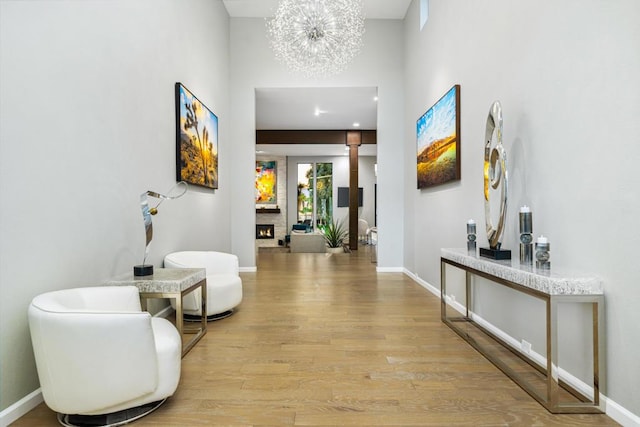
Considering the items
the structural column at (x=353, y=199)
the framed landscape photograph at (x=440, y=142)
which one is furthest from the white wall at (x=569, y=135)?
the structural column at (x=353, y=199)

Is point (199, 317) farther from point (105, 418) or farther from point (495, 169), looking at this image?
point (495, 169)

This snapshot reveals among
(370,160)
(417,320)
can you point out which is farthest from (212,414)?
(370,160)

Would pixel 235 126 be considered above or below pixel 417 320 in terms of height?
above

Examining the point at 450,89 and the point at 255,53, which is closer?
the point at 450,89

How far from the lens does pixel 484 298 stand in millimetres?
3279

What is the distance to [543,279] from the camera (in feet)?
6.45

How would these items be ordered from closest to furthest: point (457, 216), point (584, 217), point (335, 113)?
point (584, 217) < point (457, 216) < point (335, 113)

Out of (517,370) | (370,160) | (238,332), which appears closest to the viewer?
(517,370)

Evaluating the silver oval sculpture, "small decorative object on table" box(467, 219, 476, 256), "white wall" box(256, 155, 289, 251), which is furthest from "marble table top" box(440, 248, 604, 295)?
"white wall" box(256, 155, 289, 251)

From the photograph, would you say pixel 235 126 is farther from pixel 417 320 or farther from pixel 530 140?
pixel 530 140

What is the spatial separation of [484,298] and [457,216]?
0.97 m

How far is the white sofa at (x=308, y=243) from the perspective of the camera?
10.1m

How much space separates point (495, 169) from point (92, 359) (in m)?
2.91

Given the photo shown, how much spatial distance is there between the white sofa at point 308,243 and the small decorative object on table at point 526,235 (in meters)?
7.79
